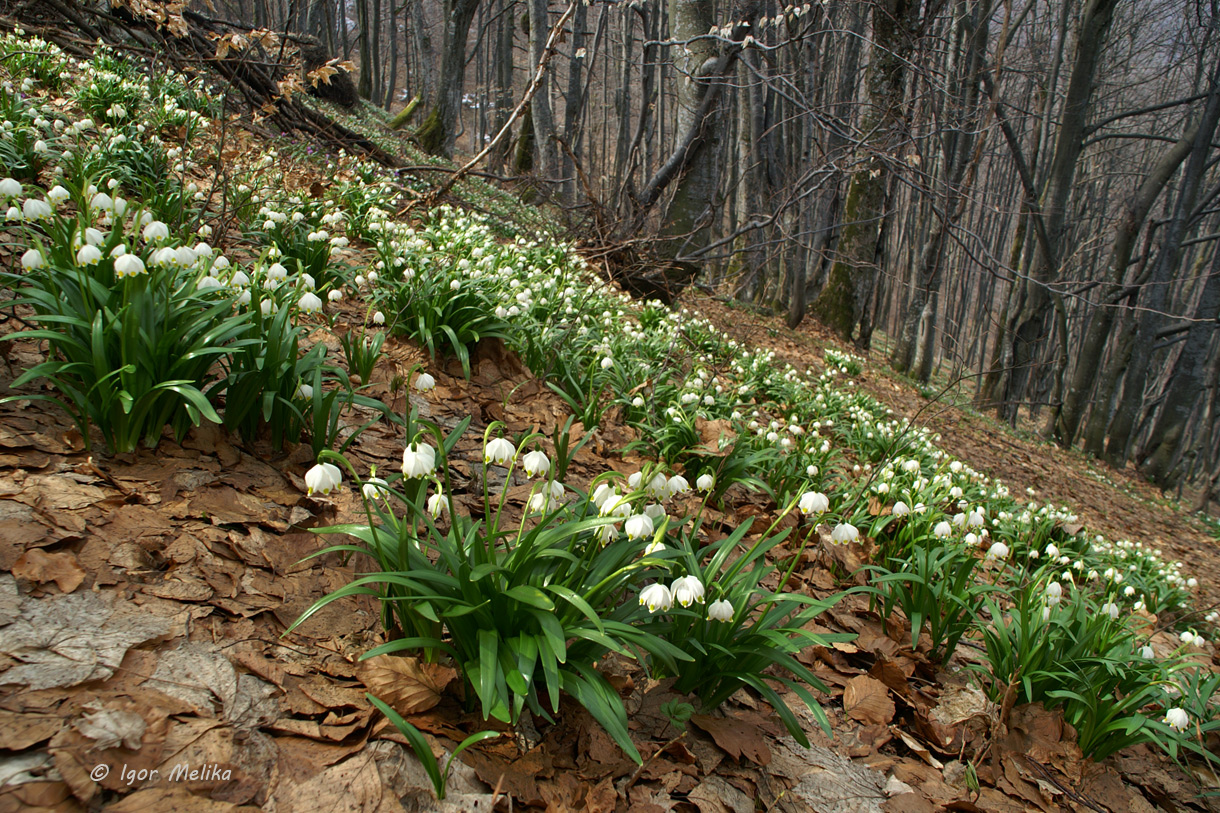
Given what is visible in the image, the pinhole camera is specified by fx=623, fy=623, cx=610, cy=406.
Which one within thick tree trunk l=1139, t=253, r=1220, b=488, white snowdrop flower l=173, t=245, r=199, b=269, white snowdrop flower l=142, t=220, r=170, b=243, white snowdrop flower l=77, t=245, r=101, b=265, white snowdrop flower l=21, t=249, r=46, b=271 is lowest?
thick tree trunk l=1139, t=253, r=1220, b=488

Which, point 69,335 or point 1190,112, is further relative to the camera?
point 1190,112

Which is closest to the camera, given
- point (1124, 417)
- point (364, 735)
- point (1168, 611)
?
point (364, 735)

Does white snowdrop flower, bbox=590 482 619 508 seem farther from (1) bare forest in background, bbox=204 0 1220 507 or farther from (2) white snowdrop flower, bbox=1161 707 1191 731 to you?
(1) bare forest in background, bbox=204 0 1220 507

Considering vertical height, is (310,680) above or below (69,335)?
below

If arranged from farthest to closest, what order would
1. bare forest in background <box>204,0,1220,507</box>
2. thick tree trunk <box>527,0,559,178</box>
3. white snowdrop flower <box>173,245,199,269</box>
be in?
thick tree trunk <box>527,0,559,178</box>
bare forest in background <box>204,0,1220,507</box>
white snowdrop flower <box>173,245,199,269</box>

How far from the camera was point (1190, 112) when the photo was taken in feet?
46.9

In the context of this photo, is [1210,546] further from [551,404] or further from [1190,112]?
[551,404]

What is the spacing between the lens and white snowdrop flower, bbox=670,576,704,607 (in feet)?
5.54

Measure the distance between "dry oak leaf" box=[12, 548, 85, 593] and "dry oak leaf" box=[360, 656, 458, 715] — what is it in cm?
78

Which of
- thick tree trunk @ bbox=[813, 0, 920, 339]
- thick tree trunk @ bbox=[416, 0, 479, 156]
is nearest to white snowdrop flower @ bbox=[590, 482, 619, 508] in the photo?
thick tree trunk @ bbox=[813, 0, 920, 339]

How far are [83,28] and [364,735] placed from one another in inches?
365

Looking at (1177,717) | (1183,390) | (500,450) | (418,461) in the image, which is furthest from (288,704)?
Result: (1183,390)

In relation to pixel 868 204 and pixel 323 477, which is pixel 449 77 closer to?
pixel 868 204

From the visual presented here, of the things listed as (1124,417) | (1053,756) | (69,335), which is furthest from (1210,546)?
(69,335)
